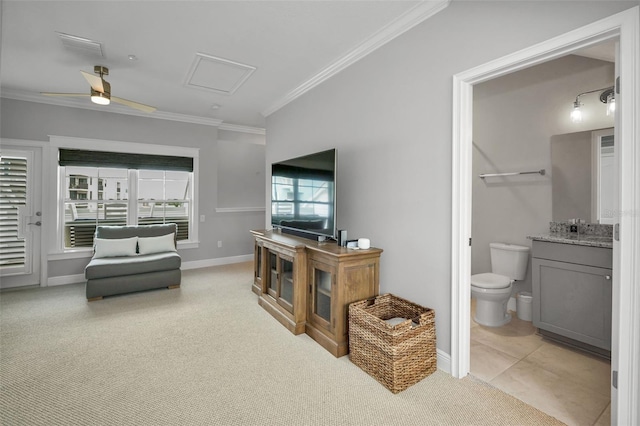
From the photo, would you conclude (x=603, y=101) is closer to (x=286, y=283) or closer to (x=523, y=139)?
(x=523, y=139)

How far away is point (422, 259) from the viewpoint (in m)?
2.34

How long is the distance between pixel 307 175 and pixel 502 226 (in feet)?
7.70

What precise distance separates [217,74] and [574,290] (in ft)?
13.3

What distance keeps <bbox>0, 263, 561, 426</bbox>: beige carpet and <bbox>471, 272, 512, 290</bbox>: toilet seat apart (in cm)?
107

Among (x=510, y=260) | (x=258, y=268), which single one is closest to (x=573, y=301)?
(x=510, y=260)

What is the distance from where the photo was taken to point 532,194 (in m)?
3.21

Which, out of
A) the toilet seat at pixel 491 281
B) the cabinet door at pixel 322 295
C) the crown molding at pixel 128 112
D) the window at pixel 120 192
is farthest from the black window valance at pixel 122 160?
the toilet seat at pixel 491 281

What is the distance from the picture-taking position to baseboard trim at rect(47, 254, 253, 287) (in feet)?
14.3

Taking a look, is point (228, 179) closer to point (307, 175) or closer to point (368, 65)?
point (307, 175)

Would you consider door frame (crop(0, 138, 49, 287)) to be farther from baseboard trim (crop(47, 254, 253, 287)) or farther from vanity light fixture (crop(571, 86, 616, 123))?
vanity light fixture (crop(571, 86, 616, 123))

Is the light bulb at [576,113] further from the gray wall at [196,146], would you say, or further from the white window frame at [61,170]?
the white window frame at [61,170]

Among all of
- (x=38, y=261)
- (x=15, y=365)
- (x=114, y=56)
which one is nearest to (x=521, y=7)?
(x=114, y=56)

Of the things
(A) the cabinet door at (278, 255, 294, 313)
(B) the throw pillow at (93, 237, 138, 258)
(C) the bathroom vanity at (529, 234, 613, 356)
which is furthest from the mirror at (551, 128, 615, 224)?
(B) the throw pillow at (93, 237, 138, 258)

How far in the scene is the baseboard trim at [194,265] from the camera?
434 centimetres
